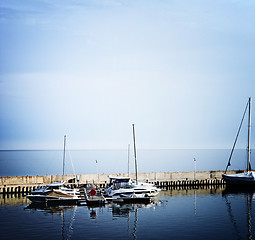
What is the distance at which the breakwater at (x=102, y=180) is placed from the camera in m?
56.6

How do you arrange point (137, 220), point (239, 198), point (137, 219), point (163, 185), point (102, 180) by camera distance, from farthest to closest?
1. point (163, 185)
2. point (102, 180)
3. point (239, 198)
4. point (137, 219)
5. point (137, 220)

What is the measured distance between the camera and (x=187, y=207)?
157 feet

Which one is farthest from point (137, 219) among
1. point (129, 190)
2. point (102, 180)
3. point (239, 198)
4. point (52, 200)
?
point (239, 198)

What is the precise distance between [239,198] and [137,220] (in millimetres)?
23601

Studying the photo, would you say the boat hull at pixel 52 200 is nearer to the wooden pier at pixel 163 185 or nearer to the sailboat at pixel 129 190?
the sailboat at pixel 129 190

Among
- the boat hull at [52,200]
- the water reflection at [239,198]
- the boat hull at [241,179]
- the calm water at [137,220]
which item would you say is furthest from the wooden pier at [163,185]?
the boat hull at [52,200]

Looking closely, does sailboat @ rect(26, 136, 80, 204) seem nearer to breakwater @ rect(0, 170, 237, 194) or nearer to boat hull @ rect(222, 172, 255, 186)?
breakwater @ rect(0, 170, 237, 194)

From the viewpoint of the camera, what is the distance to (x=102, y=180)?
6238cm

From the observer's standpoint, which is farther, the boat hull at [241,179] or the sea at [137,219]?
the boat hull at [241,179]

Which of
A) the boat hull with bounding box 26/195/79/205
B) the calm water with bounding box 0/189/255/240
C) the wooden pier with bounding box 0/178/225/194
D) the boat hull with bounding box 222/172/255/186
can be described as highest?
the boat hull with bounding box 222/172/255/186

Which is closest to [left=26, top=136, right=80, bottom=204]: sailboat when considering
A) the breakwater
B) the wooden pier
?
the wooden pier

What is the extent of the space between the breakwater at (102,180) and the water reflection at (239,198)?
5779mm

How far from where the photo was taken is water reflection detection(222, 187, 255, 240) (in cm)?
3666

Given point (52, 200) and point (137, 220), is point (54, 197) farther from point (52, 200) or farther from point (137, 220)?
point (137, 220)
